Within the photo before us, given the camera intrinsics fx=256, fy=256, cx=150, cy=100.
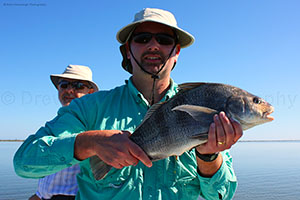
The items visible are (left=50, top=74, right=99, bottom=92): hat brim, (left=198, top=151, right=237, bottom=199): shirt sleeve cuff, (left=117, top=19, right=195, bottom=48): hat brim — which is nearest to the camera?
(left=198, top=151, right=237, bottom=199): shirt sleeve cuff

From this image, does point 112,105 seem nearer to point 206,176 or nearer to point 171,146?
point 171,146

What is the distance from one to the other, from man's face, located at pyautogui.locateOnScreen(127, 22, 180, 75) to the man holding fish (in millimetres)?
13

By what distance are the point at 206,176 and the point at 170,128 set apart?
0.75 m

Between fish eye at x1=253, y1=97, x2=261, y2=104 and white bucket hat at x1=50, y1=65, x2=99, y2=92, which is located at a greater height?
white bucket hat at x1=50, y1=65, x2=99, y2=92

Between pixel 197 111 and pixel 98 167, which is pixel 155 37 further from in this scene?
pixel 98 167

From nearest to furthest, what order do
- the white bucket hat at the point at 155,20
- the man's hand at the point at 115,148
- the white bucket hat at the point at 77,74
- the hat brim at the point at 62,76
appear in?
the man's hand at the point at 115,148
the white bucket hat at the point at 155,20
the hat brim at the point at 62,76
the white bucket hat at the point at 77,74

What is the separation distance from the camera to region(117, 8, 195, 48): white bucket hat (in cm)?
344

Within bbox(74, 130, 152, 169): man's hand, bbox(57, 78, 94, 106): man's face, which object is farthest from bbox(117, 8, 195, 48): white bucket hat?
bbox(57, 78, 94, 106): man's face

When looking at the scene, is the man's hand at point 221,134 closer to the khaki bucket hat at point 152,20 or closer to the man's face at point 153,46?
the man's face at point 153,46

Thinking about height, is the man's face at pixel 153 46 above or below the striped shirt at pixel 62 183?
above

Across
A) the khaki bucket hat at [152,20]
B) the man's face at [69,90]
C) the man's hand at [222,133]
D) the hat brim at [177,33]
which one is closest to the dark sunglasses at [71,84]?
the man's face at [69,90]

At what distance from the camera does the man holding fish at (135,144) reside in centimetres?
255

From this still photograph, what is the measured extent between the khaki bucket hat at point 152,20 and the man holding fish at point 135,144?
0.02m

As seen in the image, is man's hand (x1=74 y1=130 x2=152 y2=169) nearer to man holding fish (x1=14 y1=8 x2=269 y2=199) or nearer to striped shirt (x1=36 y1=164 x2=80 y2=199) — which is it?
man holding fish (x1=14 y1=8 x2=269 y2=199)
